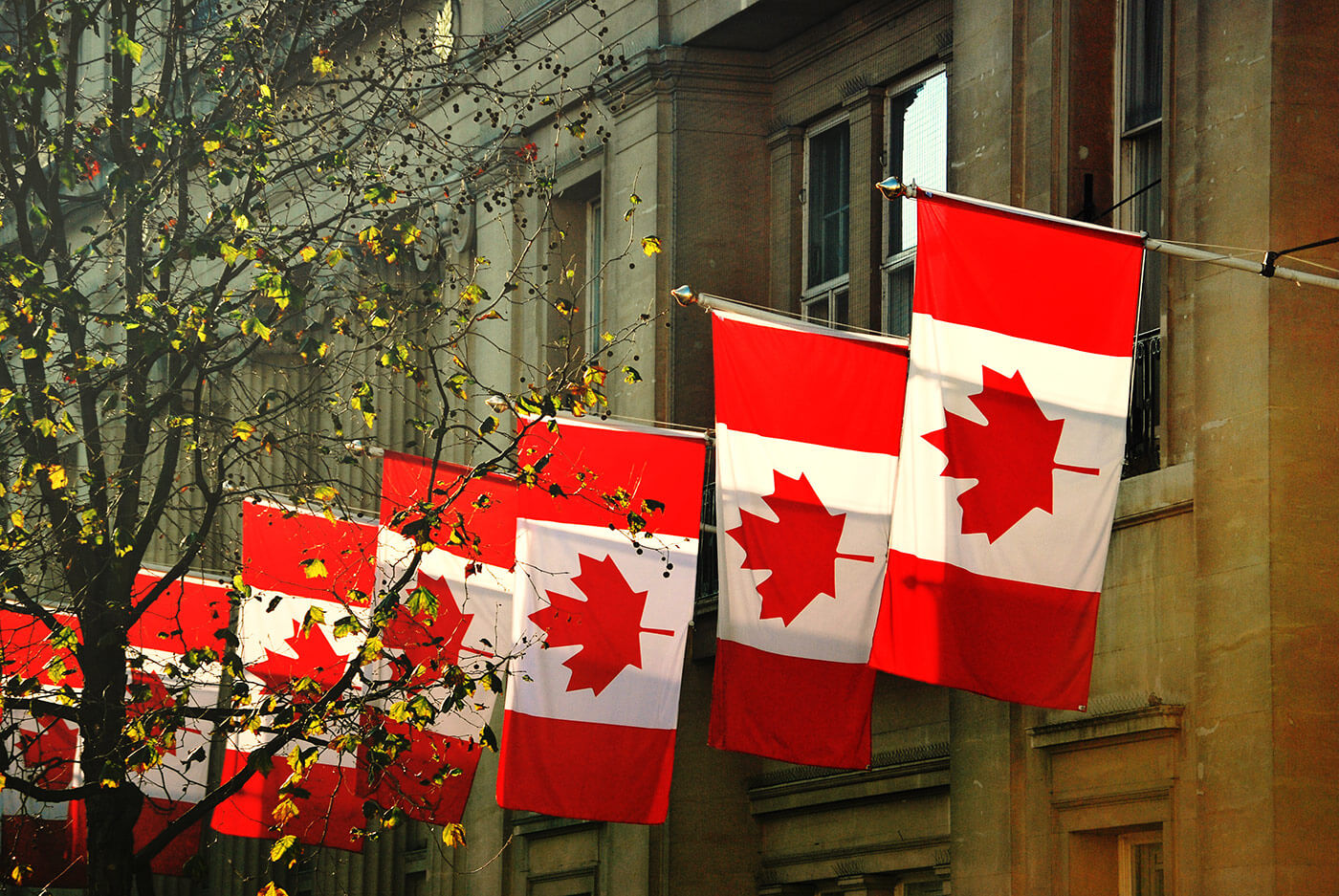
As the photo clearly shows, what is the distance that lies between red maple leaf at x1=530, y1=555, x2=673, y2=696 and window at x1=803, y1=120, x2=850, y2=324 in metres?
4.73

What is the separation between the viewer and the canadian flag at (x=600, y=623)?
15375 millimetres

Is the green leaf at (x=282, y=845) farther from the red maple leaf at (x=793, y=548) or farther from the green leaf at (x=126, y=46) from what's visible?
the green leaf at (x=126, y=46)

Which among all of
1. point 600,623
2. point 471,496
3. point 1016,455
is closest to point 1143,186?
point 1016,455

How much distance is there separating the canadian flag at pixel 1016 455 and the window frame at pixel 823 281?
23.4 feet

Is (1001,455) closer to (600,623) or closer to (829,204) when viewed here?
(600,623)

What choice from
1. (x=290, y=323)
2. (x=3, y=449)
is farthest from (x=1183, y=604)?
(x=290, y=323)

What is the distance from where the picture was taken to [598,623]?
1576 centimetres

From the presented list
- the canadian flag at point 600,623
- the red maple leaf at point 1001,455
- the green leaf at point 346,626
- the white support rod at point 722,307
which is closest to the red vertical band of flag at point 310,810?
the canadian flag at point 600,623

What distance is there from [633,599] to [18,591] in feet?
16.2

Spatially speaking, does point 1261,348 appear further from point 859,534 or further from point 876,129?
point 876,129

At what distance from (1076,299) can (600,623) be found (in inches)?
222

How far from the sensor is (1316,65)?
12.8 meters

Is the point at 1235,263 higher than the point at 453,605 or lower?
higher

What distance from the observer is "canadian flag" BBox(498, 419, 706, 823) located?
15375mm
